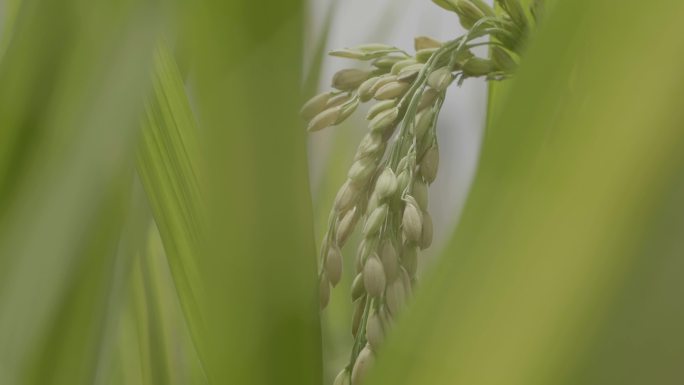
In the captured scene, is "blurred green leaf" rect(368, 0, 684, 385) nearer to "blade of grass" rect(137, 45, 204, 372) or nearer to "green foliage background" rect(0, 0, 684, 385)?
"green foliage background" rect(0, 0, 684, 385)

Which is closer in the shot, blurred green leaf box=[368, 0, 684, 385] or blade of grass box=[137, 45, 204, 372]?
blurred green leaf box=[368, 0, 684, 385]

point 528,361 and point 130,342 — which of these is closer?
point 528,361

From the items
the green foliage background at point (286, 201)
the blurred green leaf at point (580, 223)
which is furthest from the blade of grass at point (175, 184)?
the blurred green leaf at point (580, 223)

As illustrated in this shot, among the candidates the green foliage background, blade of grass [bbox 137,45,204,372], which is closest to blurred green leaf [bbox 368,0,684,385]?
the green foliage background

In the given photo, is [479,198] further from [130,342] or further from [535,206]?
[130,342]

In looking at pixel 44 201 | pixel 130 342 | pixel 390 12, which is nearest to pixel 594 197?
pixel 44 201

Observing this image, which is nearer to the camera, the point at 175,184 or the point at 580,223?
the point at 580,223

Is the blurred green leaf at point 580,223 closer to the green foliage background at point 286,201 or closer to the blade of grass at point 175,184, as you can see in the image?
the green foliage background at point 286,201
